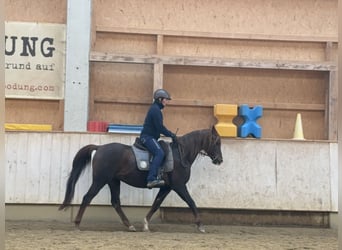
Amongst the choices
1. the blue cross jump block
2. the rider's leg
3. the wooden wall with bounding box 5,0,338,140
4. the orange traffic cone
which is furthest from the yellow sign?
the orange traffic cone

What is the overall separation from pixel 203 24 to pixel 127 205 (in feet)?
11.9

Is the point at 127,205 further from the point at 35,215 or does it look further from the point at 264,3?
the point at 264,3

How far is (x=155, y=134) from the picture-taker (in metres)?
7.12

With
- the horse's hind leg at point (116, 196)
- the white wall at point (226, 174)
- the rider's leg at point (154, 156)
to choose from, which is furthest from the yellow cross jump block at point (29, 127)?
the rider's leg at point (154, 156)

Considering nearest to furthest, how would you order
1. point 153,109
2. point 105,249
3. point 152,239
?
point 105,249 → point 152,239 → point 153,109

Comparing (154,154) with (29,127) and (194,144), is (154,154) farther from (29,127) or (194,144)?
(29,127)

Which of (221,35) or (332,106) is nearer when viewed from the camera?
(332,106)

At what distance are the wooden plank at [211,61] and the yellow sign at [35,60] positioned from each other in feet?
2.38

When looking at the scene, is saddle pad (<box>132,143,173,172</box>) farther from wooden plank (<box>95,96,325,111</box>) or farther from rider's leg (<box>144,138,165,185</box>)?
wooden plank (<box>95,96,325,111</box>)

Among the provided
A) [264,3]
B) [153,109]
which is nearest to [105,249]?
[153,109]

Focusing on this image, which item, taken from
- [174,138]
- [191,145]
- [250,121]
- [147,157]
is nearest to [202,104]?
[250,121]

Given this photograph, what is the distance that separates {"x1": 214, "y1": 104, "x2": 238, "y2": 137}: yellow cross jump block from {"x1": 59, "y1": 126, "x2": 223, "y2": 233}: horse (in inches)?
39.3

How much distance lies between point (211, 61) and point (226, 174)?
2.03 m

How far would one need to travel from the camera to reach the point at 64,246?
559cm
